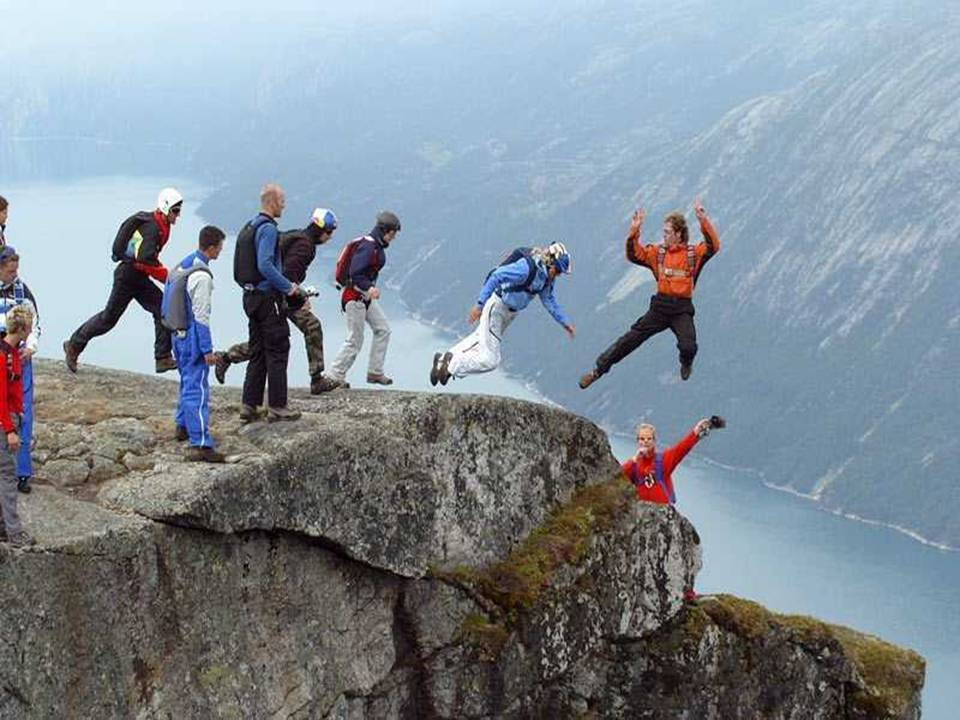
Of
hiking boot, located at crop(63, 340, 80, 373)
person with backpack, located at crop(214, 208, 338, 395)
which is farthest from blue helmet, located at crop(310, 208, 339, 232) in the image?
hiking boot, located at crop(63, 340, 80, 373)

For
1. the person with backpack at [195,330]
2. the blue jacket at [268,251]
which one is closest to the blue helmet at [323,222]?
the blue jacket at [268,251]

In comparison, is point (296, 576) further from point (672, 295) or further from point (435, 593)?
point (672, 295)

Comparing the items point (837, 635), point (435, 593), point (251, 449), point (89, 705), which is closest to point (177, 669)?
point (89, 705)

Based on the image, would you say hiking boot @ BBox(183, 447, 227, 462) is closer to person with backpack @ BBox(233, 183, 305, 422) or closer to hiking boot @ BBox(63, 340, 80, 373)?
person with backpack @ BBox(233, 183, 305, 422)

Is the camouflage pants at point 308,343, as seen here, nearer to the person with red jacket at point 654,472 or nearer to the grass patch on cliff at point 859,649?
the person with red jacket at point 654,472

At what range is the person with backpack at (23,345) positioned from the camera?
17438mm

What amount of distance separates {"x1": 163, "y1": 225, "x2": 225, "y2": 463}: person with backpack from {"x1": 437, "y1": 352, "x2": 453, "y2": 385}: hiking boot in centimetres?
589

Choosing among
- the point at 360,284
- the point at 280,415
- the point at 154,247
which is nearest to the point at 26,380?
the point at 280,415

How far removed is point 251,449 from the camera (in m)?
19.5

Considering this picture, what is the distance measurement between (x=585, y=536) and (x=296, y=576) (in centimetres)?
579

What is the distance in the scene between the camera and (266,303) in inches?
778

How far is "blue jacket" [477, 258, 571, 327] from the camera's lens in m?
23.4

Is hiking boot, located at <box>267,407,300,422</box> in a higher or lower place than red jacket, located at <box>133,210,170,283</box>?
lower

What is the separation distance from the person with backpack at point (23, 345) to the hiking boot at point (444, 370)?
7.81 m
